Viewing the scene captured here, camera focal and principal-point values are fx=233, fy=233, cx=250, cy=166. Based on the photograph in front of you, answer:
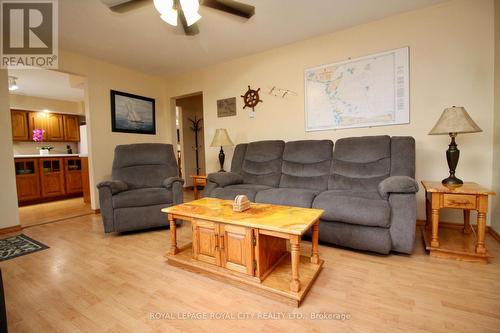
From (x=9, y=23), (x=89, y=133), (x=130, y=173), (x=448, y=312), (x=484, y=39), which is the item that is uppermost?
(x=9, y=23)

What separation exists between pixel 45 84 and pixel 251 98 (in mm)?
4019

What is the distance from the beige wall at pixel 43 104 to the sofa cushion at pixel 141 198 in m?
4.45

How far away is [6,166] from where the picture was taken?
2791 millimetres

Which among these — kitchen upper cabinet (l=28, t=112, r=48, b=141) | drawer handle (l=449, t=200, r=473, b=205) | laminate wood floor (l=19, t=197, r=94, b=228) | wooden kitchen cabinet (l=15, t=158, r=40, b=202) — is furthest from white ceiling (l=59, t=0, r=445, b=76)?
kitchen upper cabinet (l=28, t=112, r=48, b=141)

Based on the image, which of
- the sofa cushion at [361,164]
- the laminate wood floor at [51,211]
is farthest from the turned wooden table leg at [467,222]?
the laminate wood floor at [51,211]

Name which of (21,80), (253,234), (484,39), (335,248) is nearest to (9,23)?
(21,80)

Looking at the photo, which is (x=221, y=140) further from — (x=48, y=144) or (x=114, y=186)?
(x=48, y=144)

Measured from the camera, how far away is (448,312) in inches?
47.9

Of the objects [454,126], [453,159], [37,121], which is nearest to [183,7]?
[454,126]

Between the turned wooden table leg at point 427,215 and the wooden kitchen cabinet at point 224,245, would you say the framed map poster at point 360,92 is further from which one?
the wooden kitchen cabinet at point 224,245

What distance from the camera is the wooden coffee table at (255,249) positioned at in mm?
1337

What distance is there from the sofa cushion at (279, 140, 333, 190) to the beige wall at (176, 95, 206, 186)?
320 cm

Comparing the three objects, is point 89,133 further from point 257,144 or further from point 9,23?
point 257,144

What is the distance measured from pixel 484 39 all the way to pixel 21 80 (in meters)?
6.59
